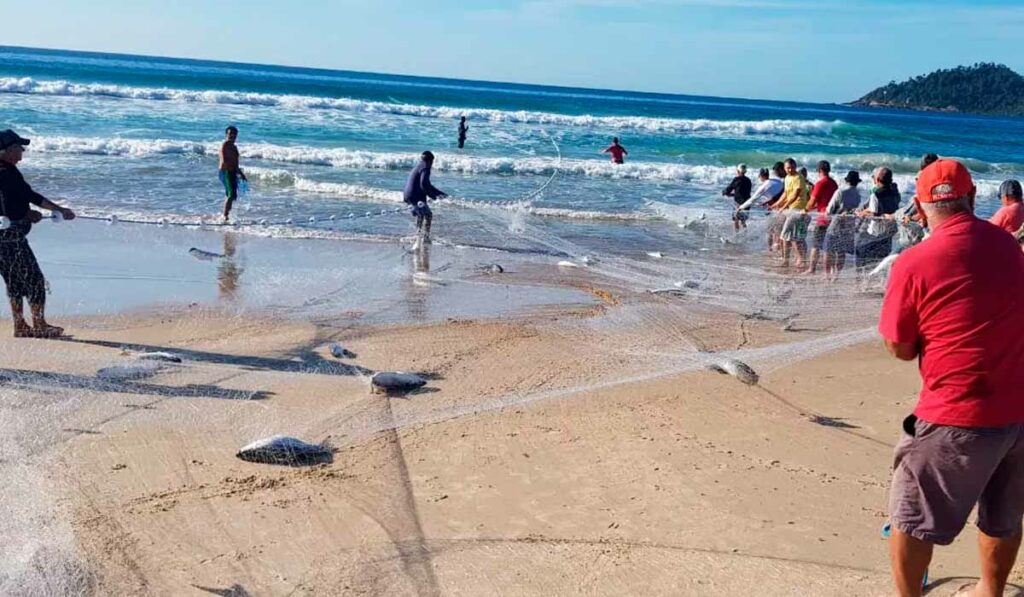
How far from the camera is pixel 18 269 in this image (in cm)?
714

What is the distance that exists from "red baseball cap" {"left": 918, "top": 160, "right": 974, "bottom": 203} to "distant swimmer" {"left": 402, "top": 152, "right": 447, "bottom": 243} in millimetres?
9579

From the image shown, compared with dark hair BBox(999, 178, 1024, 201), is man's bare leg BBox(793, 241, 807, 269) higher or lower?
lower

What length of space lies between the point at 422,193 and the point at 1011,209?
23.8 feet

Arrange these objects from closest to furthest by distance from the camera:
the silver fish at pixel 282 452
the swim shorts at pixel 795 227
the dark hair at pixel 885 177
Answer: the silver fish at pixel 282 452, the swim shorts at pixel 795 227, the dark hair at pixel 885 177

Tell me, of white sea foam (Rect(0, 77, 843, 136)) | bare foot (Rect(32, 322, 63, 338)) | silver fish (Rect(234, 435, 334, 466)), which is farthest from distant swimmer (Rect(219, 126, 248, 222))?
white sea foam (Rect(0, 77, 843, 136))

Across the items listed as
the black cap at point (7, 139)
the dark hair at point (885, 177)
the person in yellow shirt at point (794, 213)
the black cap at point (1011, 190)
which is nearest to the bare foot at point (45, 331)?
the black cap at point (7, 139)

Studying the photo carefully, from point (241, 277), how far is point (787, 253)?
5.88 metres

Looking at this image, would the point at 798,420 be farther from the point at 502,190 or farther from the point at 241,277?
the point at 502,190

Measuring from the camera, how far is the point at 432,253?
12.1 m

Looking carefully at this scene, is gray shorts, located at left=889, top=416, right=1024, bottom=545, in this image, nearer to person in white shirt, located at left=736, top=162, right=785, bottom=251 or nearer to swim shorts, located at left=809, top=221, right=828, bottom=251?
Answer: swim shorts, located at left=809, top=221, right=828, bottom=251

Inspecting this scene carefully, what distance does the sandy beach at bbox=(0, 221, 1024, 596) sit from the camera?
3.81 meters

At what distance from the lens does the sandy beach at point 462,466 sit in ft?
12.5

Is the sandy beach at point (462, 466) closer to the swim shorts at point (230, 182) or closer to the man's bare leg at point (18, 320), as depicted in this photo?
the man's bare leg at point (18, 320)

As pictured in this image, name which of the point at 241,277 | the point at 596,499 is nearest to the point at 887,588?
the point at 596,499
